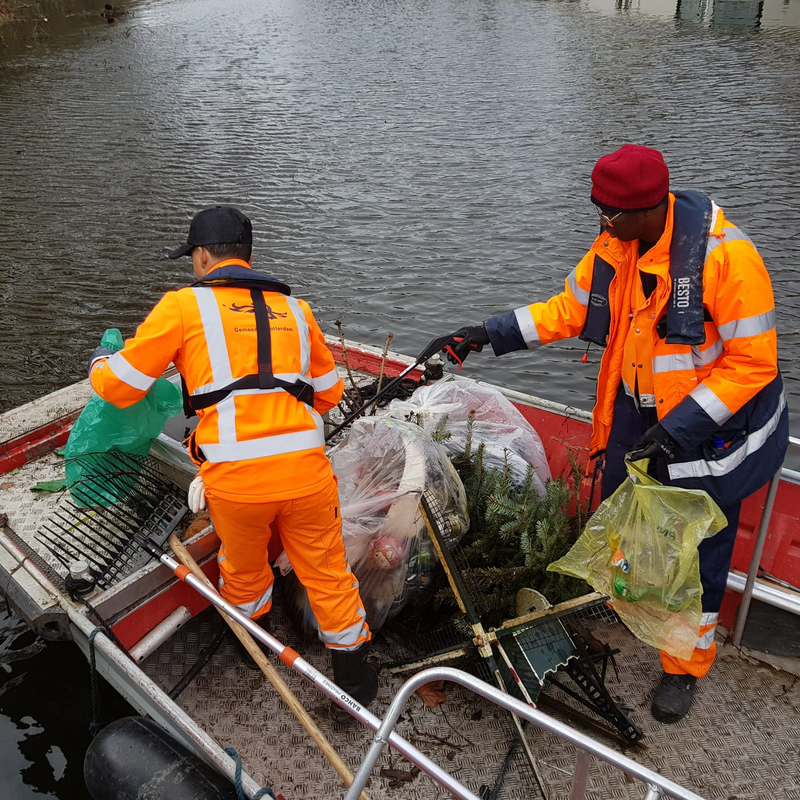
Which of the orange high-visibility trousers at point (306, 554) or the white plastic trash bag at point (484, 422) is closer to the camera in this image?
the orange high-visibility trousers at point (306, 554)

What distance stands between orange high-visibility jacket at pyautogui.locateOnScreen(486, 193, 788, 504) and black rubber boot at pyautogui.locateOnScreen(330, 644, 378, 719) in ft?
4.51

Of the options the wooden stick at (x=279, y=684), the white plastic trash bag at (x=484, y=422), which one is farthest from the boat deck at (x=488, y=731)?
the white plastic trash bag at (x=484, y=422)

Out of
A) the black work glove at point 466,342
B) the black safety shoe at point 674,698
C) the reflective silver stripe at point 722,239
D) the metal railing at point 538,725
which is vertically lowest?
the black safety shoe at point 674,698

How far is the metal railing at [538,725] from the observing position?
5.53 ft

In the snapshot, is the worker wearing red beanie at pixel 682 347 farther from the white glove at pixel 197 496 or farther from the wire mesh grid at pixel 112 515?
the wire mesh grid at pixel 112 515

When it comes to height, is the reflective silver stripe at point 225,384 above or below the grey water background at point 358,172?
above

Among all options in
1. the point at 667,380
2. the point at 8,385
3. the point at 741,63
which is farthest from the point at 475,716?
the point at 741,63

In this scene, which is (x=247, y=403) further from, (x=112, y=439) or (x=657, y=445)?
(x=657, y=445)

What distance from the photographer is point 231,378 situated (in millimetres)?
2596

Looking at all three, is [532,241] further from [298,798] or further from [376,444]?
[298,798]

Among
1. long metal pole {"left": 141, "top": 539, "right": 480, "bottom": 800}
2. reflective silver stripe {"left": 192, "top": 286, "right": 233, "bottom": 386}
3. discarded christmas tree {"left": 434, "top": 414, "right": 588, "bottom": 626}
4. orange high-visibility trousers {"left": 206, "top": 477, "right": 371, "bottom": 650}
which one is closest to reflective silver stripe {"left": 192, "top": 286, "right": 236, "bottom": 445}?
reflective silver stripe {"left": 192, "top": 286, "right": 233, "bottom": 386}

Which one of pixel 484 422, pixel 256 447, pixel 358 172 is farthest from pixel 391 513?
pixel 358 172

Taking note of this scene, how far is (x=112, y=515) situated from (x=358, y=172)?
30.3 ft

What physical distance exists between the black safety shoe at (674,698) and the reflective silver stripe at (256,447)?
5.81 feet
